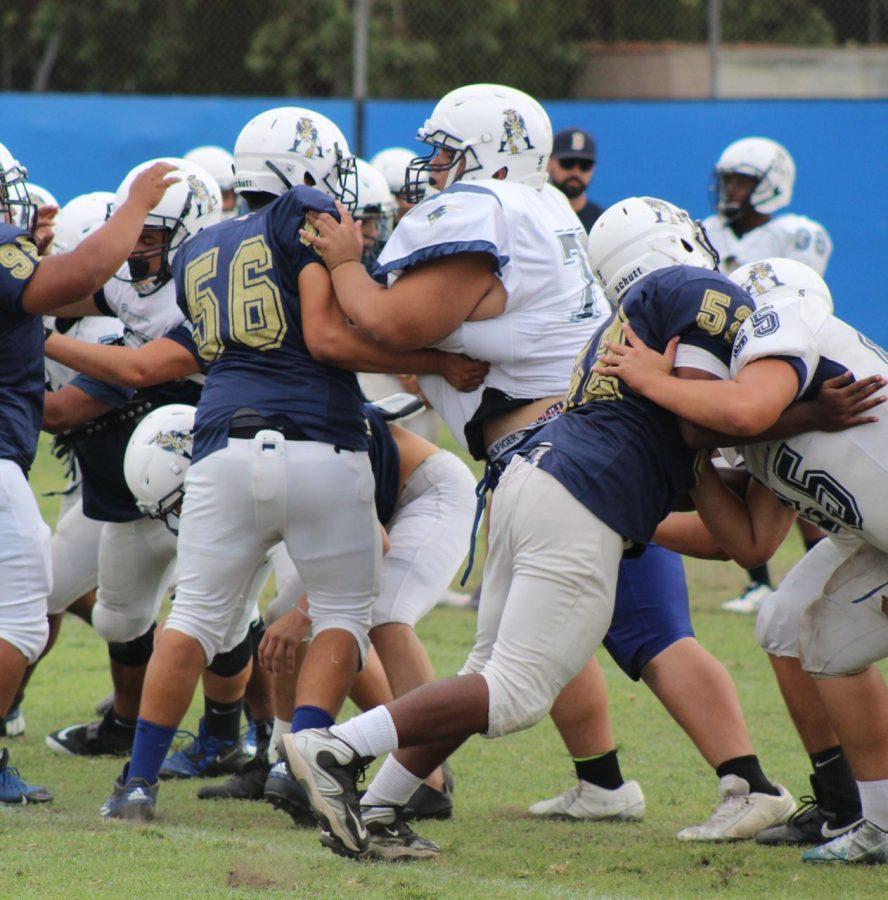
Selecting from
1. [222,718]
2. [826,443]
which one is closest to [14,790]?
[222,718]

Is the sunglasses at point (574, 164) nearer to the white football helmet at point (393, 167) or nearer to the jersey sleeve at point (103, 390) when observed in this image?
the white football helmet at point (393, 167)

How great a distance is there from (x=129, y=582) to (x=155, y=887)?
1.87 meters

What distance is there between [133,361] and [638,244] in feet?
5.48

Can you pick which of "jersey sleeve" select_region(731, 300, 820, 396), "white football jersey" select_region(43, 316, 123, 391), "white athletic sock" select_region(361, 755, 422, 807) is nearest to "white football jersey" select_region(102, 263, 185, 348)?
"white football jersey" select_region(43, 316, 123, 391)

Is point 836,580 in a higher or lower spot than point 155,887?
higher

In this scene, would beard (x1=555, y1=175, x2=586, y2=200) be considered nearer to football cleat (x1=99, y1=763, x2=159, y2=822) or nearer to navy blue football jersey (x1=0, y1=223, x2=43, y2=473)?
navy blue football jersey (x1=0, y1=223, x2=43, y2=473)

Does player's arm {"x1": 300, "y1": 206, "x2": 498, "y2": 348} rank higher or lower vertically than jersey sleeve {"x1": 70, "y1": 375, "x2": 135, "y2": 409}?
higher

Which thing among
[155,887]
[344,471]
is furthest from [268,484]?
[155,887]

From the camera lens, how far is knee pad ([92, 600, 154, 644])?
5.48 m

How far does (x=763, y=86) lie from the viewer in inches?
775

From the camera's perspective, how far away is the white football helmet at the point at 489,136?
15.2 feet

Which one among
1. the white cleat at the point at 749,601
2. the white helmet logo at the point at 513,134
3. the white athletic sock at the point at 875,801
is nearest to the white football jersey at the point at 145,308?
the white helmet logo at the point at 513,134

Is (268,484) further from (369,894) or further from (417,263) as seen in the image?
(369,894)

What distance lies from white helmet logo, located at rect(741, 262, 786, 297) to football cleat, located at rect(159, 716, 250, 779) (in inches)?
96.0
